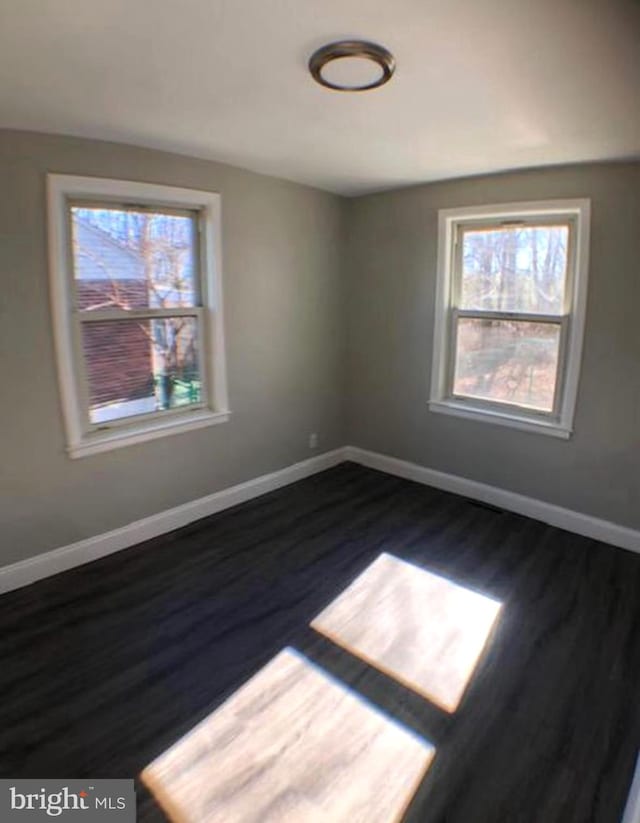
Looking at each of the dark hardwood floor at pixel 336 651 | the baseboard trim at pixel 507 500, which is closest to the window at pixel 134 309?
the dark hardwood floor at pixel 336 651

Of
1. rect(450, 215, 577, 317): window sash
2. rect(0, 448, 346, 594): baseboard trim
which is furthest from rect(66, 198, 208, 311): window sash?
rect(450, 215, 577, 317): window sash

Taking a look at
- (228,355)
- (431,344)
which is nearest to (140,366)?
(228,355)

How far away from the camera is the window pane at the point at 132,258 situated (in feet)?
8.95

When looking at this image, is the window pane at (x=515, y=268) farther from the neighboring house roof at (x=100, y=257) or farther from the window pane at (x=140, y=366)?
the neighboring house roof at (x=100, y=257)

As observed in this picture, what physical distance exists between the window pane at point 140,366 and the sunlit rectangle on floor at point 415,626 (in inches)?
67.2

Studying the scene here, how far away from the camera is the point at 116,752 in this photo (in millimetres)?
1755

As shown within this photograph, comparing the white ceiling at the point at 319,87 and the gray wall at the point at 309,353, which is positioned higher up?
the white ceiling at the point at 319,87

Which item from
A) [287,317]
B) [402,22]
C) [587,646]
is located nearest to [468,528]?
[587,646]

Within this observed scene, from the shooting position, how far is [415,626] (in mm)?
2420

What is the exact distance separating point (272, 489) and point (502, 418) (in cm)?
185

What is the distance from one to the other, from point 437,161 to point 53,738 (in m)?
3.39

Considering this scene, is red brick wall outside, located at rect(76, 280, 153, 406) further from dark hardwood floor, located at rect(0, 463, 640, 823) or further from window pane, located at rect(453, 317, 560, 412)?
window pane, located at rect(453, 317, 560, 412)

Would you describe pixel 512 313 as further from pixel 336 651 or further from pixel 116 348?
pixel 116 348

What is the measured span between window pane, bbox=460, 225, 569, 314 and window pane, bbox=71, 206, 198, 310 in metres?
1.99
